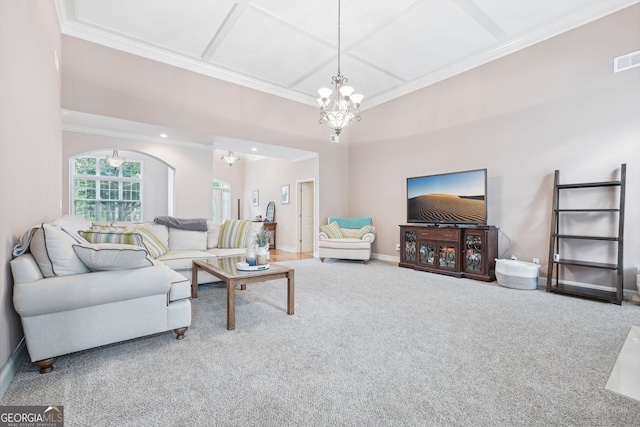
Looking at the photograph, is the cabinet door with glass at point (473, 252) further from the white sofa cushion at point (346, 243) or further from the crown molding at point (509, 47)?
the crown molding at point (509, 47)

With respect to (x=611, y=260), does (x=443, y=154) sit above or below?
above

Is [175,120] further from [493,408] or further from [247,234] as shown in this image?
[493,408]

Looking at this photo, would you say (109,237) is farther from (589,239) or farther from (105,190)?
(105,190)

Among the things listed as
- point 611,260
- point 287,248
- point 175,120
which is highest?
point 175,120

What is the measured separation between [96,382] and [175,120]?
4.09 metres

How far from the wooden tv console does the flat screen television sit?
6.6 inches

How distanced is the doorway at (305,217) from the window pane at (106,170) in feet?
18.8

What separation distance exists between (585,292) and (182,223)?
5.32m

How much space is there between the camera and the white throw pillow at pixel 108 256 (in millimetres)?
2006

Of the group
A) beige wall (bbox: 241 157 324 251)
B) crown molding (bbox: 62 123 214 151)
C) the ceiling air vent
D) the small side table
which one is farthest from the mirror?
the ceiling air vent

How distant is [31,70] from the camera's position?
7.47 ft

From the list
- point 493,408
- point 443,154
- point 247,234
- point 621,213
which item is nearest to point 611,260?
point 621,213

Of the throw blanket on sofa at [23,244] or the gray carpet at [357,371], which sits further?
the throw blanket on sofa at [23,244]

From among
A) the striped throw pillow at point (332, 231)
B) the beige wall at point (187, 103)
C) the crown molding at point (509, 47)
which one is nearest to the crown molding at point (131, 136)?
the beige wall at point (187, 103)
